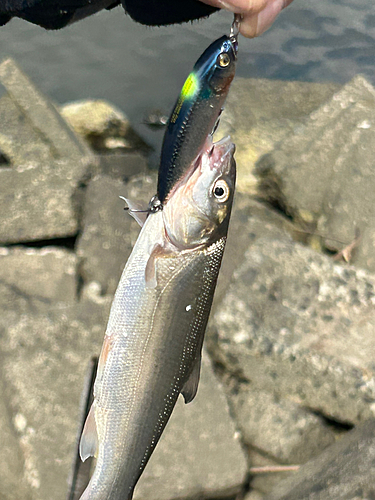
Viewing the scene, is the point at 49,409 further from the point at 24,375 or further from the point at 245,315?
the point at 245,315

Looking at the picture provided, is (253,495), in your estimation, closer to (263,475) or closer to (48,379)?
(263,475)

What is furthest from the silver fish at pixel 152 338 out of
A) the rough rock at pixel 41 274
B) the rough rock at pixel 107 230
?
the rough rock at pixel 41 274

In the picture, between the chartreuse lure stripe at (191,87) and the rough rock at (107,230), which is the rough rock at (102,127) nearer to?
the rough rock at (107,230)

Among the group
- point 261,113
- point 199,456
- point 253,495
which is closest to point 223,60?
point 199,456

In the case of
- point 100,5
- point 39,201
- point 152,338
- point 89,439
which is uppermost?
point 100,5

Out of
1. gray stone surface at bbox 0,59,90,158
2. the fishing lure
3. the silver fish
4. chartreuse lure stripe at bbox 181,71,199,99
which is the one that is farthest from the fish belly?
gray stone surface at bbox 0,59,90,158

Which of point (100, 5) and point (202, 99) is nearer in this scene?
point (202, 99)
